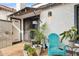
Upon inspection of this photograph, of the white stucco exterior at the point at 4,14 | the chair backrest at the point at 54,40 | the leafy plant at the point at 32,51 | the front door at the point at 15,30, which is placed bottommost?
the leafy plant at the point at 32,51

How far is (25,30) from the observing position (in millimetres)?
2141

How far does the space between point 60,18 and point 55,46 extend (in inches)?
17.3

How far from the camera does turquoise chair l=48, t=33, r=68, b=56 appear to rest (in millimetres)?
2059

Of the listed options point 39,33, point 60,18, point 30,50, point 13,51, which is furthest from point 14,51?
point 60,18

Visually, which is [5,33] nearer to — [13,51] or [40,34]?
[13,51]

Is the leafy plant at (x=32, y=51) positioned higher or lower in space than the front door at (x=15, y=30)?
lower

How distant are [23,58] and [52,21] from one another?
73cm

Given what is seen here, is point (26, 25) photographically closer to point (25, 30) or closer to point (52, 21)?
point (25, 30)

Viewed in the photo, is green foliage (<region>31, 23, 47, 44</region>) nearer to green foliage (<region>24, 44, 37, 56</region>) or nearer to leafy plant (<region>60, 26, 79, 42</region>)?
green foliage (<region>24, 44, 37, 56</region>)

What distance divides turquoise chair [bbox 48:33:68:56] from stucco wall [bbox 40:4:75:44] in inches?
3.0

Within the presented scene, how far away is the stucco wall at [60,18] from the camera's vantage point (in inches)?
81.6

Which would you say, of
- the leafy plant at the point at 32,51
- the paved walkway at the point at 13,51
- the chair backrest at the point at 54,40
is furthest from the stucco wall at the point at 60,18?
the paved walkway at the point at 13,51

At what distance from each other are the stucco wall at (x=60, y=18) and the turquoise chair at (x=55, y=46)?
0.08 m

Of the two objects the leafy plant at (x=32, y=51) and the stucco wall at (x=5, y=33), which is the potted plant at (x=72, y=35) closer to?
the leafy plant at (x=32, y=51)
